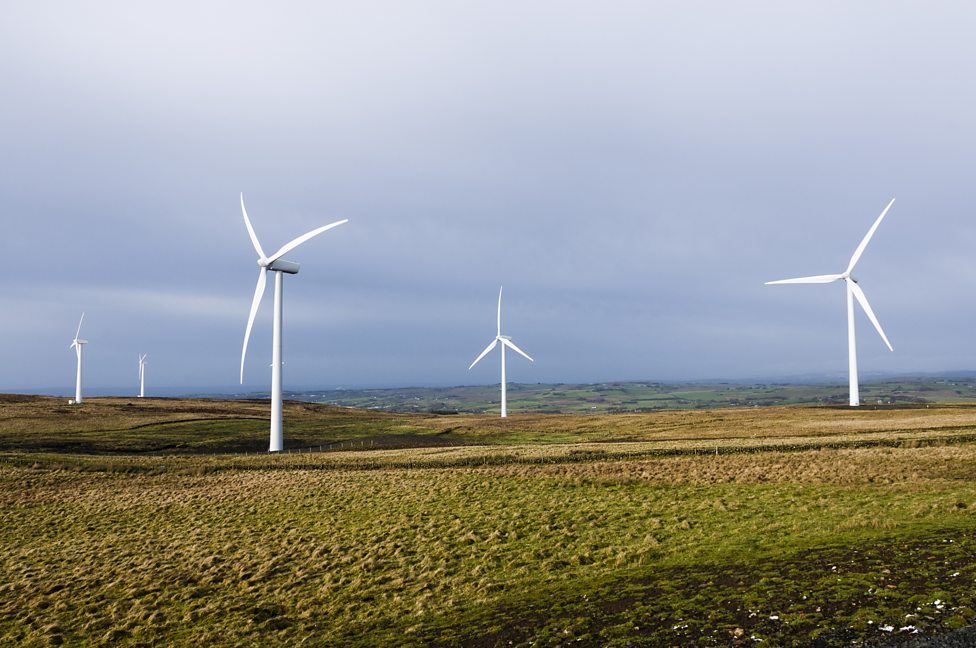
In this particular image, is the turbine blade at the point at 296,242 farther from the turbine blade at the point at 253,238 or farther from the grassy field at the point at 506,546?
the grassy field at the point at 506,546

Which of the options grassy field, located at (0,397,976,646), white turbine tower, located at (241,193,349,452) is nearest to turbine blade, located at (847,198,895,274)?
grassy field, located at (0,397,976,646)

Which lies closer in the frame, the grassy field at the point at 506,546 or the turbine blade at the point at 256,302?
the grassy field at the point at 506,546

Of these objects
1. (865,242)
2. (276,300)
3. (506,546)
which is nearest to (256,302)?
(276,300)

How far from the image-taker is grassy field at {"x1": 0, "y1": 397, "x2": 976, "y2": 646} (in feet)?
43.2

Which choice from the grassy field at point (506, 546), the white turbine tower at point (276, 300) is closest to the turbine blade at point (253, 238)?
the white turbine tower at point (276, 300)

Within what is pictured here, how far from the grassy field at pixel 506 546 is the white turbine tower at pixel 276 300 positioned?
10324 millimetres

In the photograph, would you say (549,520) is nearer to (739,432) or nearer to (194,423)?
(739,432)

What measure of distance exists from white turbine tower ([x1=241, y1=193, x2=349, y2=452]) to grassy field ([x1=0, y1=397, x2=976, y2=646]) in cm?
1032

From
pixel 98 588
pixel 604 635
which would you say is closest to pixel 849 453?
pixel 604 635

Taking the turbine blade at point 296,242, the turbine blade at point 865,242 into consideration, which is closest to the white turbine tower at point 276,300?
the turbine blade at point 296,242

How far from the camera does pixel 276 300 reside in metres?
58.2

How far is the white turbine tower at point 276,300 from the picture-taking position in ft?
185

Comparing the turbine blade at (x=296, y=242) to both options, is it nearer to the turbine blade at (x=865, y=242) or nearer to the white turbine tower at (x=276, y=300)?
the white turbine tower at (x=276, y=300)

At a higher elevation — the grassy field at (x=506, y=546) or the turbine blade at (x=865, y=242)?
the turbine blade at (x=865, y=242)
